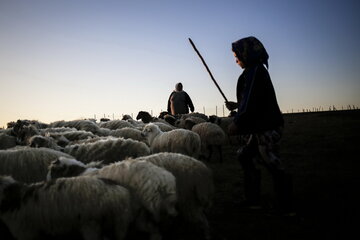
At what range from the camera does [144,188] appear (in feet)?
10.0

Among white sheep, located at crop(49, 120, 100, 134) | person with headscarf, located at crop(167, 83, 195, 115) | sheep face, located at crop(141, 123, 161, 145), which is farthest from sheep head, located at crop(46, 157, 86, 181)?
person with headscarf, located at crop(167, 83, 195, 115)

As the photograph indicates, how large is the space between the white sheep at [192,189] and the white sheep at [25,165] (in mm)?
1725

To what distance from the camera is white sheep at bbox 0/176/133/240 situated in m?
2.84

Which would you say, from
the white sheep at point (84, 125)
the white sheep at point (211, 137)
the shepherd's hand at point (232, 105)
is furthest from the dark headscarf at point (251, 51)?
the white sheep at point (84, 125)

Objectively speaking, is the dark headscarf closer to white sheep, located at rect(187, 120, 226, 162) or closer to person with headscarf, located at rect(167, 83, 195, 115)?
white sheep, located at rect(187, 120, 226, 162)

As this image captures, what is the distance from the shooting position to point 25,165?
4270 mm

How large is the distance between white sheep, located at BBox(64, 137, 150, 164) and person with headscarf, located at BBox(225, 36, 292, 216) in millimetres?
1856

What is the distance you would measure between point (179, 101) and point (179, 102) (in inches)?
2.0

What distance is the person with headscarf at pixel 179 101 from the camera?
13211 mm

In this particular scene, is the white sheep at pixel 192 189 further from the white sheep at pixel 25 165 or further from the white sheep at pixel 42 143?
the white sheep at pixel 42 143

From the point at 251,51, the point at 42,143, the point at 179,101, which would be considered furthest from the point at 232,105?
the point at 179,101

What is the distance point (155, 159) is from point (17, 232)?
1.66 metres

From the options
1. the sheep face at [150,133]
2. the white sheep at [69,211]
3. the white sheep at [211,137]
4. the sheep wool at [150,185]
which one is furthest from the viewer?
the white sheep at [211,137]

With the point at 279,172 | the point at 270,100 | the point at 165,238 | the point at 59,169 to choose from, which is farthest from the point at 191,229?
the point at 270,100
